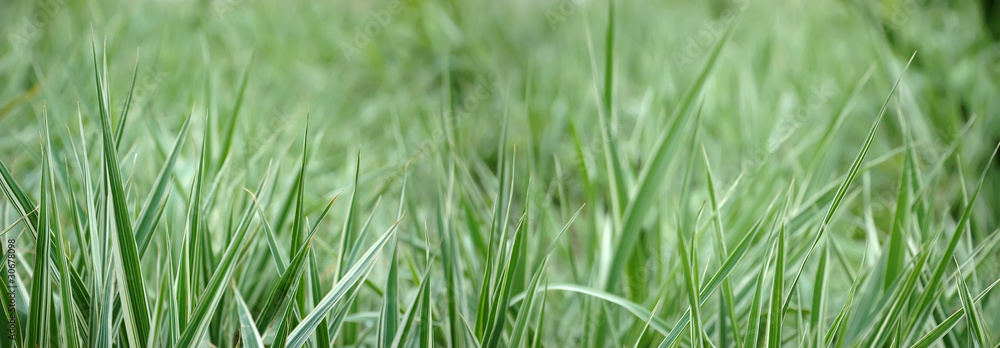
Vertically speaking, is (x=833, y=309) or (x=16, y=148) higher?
(x=16, y=148)

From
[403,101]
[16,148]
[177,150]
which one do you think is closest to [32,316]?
[177,150]

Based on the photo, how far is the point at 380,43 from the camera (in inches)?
91.0

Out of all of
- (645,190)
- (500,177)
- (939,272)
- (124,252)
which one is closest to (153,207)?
(124,252)

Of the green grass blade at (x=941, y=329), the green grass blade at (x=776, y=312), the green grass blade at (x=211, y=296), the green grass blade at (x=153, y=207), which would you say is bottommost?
the green grass blade at (x=941, y=329)

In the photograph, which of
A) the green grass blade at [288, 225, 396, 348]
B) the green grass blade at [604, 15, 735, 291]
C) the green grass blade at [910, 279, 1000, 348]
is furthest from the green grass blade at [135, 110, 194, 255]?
the green grass blade at [910, 279, 1000, 348]

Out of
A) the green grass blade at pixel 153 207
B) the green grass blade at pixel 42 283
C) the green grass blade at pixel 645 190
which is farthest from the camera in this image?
the green grass blade at pixel 645 190

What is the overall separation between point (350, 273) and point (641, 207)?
1.49 feet

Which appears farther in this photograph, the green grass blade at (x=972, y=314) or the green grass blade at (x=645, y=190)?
the green grass blade at (x=645, y=190)

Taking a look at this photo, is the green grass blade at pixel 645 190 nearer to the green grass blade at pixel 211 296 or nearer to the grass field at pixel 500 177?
the grass field at pixel 500 177

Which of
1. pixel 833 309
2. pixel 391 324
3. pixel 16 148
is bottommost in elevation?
pixel 833 309

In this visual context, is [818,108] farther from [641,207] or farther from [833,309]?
[641,207]

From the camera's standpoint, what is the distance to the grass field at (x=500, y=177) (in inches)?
26.0

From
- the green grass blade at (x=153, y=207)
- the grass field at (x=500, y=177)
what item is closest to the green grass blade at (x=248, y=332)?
the grass field at (x=500, y=177)

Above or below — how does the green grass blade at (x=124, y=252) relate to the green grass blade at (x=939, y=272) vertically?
above
